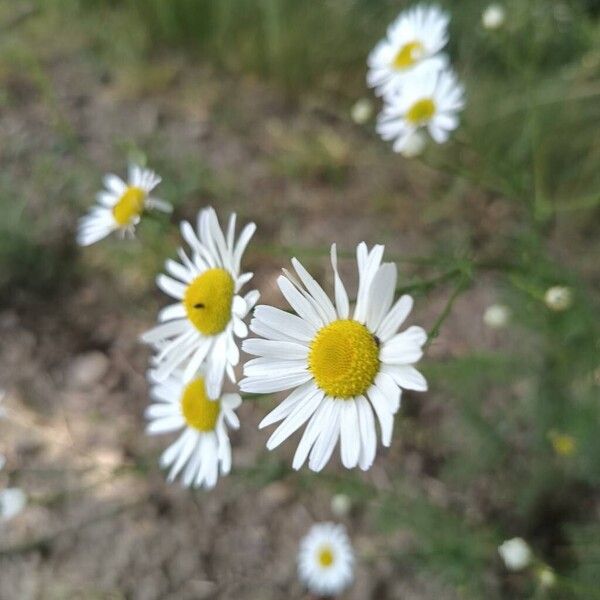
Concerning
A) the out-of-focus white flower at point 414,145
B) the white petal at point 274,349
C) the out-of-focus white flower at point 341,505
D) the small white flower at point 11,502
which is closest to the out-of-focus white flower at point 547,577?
the out-of-focus white flower at point 341,505

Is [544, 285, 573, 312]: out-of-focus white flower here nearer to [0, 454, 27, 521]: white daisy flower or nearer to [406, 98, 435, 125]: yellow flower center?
[406, 98, 435, 125]: yellow flower center

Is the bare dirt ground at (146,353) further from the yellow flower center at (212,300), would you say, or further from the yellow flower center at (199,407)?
the yellow flower center at (212,300)

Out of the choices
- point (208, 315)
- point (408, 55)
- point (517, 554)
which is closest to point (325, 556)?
point (517, 554)

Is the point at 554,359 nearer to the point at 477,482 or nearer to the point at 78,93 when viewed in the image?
the point at 477,482

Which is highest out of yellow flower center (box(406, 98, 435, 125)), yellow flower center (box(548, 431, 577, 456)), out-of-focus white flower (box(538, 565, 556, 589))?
yellow flower center (box(406, 98, 435, 125))

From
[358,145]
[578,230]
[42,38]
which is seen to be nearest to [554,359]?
[578,230]

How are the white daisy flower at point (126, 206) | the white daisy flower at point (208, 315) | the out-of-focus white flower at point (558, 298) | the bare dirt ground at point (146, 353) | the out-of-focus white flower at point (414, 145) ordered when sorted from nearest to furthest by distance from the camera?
the white daisy flower at point (208, 315) → the out-of-focus white flower at point (558, 298) → the white daisy flower at point (126, 206) → the out-of-focus white flower at point (414, 145) → the bare dirt ground at point (146, 353)

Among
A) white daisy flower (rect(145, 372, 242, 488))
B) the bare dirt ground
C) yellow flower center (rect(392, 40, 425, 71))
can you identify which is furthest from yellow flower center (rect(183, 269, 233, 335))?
yellow flower center (rect(392, 40, 425, 71))
